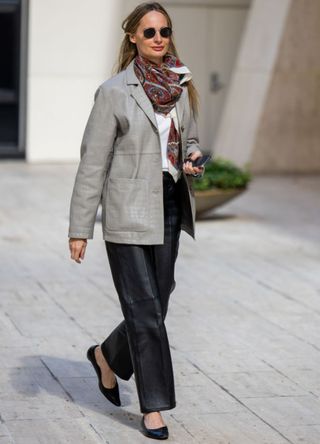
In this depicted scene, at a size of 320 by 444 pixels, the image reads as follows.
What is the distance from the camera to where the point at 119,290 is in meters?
5.73

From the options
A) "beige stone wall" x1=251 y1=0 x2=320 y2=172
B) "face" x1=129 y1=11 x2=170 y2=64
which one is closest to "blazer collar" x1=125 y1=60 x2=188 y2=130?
"face" x1=129 y1=11 x2=170 y2=64

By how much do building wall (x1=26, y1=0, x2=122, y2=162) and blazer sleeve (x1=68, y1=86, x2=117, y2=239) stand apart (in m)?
12.8

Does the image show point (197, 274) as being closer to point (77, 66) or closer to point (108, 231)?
point (108, 231)

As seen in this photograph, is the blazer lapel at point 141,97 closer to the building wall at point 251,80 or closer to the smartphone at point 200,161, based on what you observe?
the smartphone at point 200,161

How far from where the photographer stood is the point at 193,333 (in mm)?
7953

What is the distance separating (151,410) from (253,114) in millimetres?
11855

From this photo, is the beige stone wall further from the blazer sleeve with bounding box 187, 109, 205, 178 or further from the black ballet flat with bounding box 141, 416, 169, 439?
the black ballet flat with bounding box 141, 416, 169, 439

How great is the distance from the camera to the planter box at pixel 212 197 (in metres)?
12.6

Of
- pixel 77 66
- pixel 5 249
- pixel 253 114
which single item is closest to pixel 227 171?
pixel 5 249

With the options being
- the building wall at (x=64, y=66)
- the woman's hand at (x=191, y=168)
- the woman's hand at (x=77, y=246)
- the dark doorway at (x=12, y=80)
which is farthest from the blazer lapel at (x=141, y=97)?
the dark doorway at (x=12, y=80)

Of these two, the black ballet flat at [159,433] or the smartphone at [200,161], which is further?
the black ballet flat at [159,433]

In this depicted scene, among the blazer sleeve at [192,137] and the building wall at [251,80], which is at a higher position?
the blazer sleeve at [192,137]

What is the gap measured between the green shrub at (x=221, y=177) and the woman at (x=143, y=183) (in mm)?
6796

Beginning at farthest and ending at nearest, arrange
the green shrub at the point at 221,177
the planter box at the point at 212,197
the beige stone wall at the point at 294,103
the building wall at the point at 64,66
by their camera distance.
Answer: the building wall at the point at 64,66, the beige stone wall at the point at 294,103, the green shrub at the point at 221,177, the planter box at the point at 212,197
